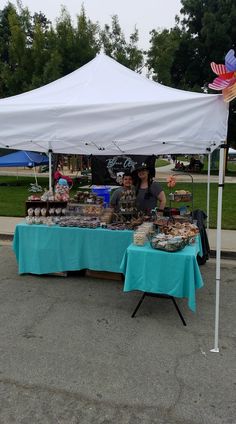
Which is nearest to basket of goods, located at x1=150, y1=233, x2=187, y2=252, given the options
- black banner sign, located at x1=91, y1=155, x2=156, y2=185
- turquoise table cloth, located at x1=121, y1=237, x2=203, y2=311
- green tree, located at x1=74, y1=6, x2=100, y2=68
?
turquoise table cloth, located at x1=121, y1=237, x2=203, y2=311

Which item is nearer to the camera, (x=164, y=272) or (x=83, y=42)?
(x=164, y=272)

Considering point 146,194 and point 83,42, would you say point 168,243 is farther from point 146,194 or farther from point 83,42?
point 83,42

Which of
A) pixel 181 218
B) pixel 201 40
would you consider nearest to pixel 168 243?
pixel 181 218

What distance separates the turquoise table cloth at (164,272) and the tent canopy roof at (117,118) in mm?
1235

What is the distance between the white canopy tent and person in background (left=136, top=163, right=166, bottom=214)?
1.00m

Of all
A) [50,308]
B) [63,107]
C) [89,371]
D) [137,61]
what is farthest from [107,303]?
[137,61]

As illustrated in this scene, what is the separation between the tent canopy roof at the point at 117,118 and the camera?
388 cm

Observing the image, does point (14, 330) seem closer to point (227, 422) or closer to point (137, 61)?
point (227, 422)

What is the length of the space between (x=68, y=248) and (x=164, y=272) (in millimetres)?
1935

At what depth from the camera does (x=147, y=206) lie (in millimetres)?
6164

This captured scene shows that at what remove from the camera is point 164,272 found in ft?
14.2

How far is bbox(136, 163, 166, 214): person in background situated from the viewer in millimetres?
6156

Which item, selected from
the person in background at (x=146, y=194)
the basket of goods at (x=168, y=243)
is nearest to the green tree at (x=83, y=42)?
the person in background at (x=146, y=194)

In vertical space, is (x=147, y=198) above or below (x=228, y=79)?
below
